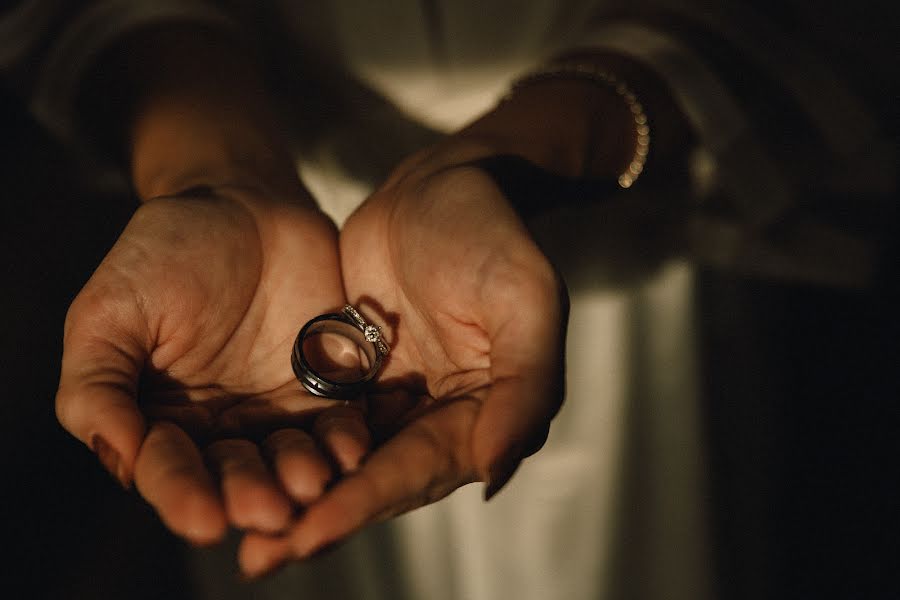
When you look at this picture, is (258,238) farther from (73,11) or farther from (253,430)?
(73,11)

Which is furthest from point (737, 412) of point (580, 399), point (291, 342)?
point (291, 342)

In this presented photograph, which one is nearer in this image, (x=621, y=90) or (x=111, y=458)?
(x=111, y=458)

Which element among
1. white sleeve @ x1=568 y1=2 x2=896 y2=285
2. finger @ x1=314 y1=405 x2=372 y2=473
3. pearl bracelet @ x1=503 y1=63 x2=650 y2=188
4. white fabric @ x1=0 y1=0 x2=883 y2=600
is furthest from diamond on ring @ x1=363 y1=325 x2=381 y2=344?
white sleeve @ x1=568 y1=2 x2=896 y2=285

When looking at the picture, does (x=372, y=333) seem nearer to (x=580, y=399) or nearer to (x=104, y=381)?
(x=104, y=381)

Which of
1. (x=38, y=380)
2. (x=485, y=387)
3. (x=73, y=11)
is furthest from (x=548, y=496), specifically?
(x=73, y=11)

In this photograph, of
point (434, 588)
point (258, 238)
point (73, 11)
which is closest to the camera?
point (258, 238)

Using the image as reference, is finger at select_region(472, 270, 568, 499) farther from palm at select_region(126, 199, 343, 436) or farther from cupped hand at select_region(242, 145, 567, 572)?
palm at select_region(126, 199, 343, 436)

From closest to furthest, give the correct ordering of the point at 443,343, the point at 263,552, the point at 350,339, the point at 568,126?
the point at 263,552
the point at 443,343
the point at 350,339
the point at 568,126
